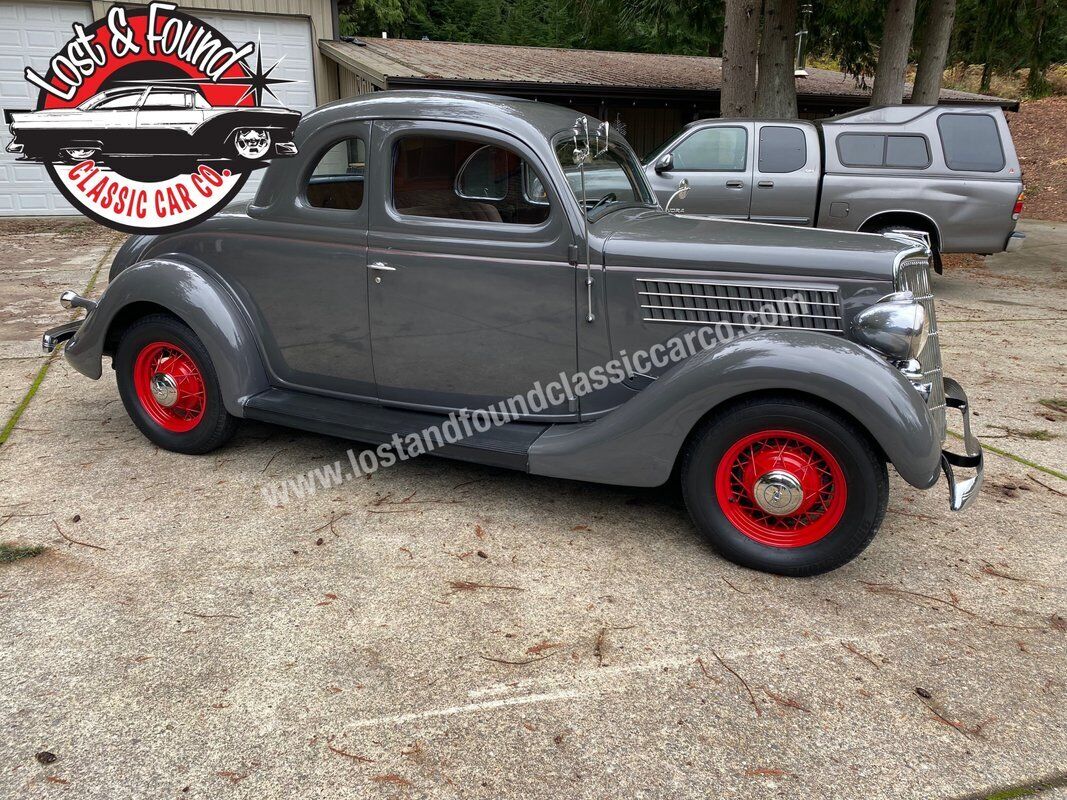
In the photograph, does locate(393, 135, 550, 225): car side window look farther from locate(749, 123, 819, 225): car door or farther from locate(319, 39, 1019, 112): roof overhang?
locate(319, 39, 1019, 112): roof overhang

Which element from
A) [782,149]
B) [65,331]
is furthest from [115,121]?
[782,149]

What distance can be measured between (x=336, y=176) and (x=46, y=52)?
37.7 feet

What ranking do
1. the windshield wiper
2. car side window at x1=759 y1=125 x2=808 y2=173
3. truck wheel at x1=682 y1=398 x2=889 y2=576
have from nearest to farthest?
truck wheel at x1=682 y1=398 x2=889 y2=576, the windshield wiper, car side window at x1=759 y1=125 x2=808 y2=173

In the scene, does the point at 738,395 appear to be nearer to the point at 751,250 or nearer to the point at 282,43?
the point at 751,250

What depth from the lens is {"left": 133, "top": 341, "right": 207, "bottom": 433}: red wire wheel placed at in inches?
167

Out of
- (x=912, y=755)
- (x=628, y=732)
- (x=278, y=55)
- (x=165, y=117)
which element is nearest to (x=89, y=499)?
(x=165, y=117)

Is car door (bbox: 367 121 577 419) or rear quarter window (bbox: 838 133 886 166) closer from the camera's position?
car door (bbox: 367 121 577 419)

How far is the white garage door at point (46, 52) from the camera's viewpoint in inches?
476

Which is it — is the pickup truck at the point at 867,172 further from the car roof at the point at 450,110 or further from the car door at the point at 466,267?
the car door at the point at 466,267

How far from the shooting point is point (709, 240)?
11.2 feet

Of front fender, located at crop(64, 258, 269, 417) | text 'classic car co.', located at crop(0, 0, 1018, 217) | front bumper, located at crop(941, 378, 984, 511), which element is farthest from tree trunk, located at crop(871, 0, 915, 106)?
front fender, located at crop(64, 258, 269, 417)

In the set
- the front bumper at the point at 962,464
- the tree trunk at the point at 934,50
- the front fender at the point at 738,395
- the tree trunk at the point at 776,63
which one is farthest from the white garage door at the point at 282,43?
the front bumper at the point at 962,464

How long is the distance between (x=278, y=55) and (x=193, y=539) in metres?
12.5

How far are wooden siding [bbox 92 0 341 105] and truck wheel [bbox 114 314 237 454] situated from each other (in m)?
10.5
